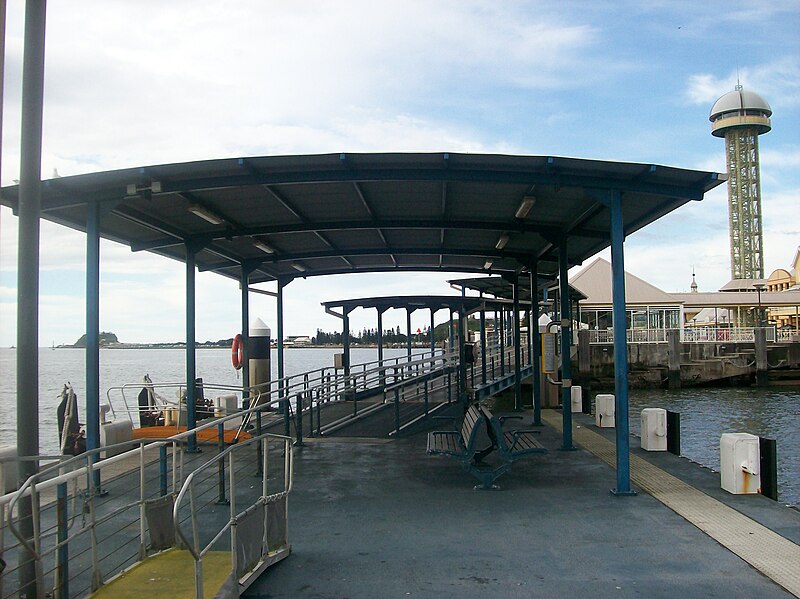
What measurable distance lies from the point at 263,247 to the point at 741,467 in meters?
8.54

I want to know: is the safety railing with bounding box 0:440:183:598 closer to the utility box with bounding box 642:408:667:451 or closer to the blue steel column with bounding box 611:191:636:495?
the blue steel column with bounding box 611:191:636:495

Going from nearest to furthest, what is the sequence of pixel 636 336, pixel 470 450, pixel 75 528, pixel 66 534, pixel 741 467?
pixel 66 534 → pixel 75 528 → pixel 741 467 → pixel 470 450 → pixel 636 336

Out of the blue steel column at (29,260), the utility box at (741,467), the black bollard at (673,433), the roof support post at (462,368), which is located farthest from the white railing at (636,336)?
the blue steel column at (29,260)

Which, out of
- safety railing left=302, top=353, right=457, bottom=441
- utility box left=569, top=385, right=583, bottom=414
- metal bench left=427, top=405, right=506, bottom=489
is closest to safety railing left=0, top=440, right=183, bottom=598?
metal bench left=427, top=405, right=506, bottom=489

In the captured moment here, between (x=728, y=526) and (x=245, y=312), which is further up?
(x=245, y=312)

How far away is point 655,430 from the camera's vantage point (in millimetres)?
11438

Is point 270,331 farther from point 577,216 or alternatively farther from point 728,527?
point 728,527

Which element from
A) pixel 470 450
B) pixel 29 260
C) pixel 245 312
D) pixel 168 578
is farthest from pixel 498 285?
pixel 29 260

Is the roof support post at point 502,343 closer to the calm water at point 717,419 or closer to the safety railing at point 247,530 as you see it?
the calm water at point 717,419

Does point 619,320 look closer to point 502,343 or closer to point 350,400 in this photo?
point 350,400

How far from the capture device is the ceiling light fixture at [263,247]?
1292 cm

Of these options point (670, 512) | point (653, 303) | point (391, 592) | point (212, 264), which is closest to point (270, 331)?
point (212, 264)

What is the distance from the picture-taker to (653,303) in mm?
51312

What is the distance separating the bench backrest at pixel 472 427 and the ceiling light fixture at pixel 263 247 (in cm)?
535
